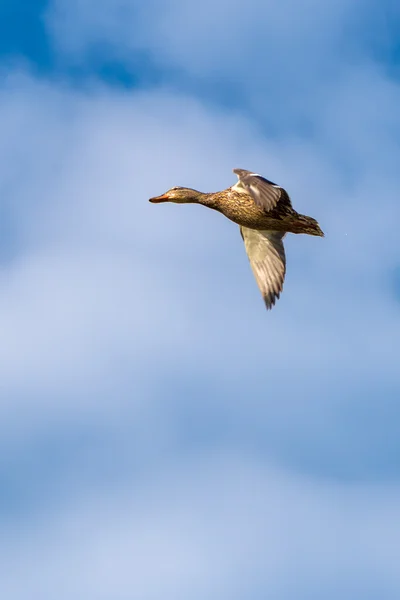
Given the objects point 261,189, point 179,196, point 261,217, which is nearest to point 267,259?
point 261,217

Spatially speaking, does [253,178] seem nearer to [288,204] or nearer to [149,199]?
[288,204]

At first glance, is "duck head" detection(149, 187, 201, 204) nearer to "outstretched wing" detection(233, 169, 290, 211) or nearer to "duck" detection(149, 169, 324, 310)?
"duck" detection(149, 169, 324, 310)

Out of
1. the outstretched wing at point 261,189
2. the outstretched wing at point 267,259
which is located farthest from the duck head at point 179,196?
the outstretched wing at point 261,189

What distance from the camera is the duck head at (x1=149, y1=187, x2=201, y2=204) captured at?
28875 mm

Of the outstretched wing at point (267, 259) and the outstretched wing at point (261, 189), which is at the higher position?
the outstretched wing at point (261, 189)

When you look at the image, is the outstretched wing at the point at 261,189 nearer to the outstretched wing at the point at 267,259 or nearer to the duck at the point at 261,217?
the duck at the point at 261,217

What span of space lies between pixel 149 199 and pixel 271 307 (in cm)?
410

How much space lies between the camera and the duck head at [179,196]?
28.9 m

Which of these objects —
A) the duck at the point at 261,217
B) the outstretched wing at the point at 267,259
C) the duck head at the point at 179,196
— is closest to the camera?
the duck at the point at 261,217

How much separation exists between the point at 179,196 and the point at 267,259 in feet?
8.45

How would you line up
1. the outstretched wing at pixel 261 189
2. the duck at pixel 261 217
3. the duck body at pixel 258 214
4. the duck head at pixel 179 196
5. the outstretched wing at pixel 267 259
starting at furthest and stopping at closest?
1. the duck head at pixel 179 196
2. the outstretched wing at pixel 267 259
3. the duck body at pixel 258 214
4. the duck at pixel 261 217
5. the outstretched wing at pixel 261 189

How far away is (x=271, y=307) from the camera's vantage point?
28266 millimetres

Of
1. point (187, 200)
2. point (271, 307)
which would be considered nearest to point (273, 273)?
point (271, 307)

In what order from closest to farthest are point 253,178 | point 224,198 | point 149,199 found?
1. point 253,178
2. point 224,198
3. point 149,199
